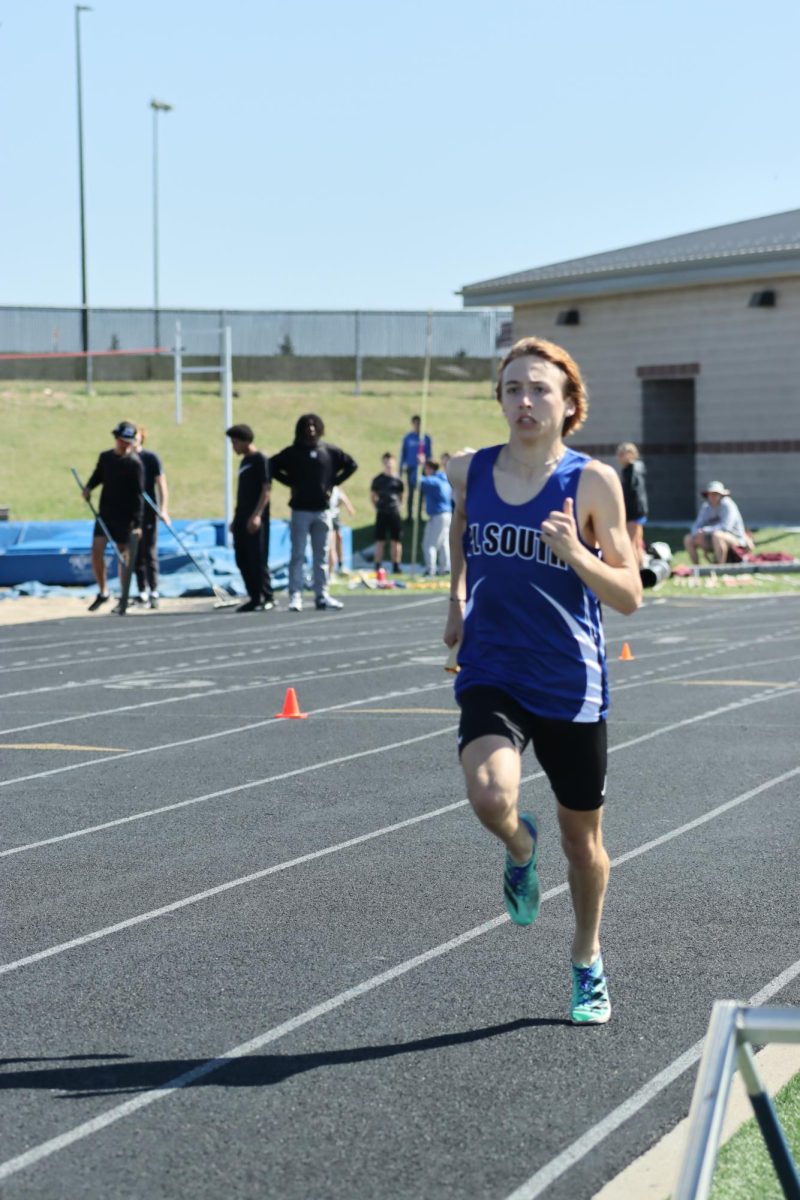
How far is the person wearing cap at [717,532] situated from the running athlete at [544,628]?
66.7 ft

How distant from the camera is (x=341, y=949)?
6.14m

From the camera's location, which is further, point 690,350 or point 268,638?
point 690,350

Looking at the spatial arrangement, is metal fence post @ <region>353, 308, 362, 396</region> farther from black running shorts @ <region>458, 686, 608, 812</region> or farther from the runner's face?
black running shorts @ <region>458, 686, 608, 812</region>

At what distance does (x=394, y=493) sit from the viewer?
27688mm

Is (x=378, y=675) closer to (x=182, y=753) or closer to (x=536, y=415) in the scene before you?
(x=182, y=753)

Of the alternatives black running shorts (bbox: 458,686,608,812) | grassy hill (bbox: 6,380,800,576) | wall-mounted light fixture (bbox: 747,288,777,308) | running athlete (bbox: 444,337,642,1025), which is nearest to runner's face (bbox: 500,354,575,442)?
running athlete (bbox: 444,337,642,1025)

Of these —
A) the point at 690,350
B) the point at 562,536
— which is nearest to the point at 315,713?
the point at 562,536

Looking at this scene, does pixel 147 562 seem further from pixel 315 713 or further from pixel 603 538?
pixel 603 538

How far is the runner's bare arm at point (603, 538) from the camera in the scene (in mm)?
5055

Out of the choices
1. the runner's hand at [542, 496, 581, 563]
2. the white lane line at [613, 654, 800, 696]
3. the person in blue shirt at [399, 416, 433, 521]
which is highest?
the person in blue shirt at [399, 416, 433, 521]

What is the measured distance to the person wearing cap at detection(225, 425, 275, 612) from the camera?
20.3 meters

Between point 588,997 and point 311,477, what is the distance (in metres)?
15.4

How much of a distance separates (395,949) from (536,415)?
188cm

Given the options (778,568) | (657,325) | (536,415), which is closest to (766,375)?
(657,325)
